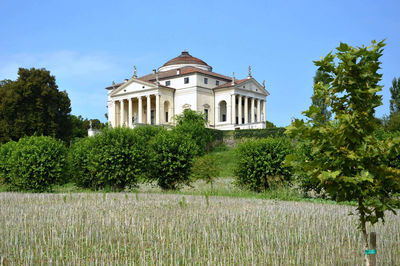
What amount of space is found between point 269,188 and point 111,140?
937 cm

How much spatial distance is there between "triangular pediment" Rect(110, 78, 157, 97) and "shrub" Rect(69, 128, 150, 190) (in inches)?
1654

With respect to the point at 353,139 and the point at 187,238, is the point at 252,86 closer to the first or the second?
the point at 187,238

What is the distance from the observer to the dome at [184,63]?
7406 cm

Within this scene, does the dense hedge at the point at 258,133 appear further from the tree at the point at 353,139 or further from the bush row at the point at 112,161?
the tree at the point at 353,139

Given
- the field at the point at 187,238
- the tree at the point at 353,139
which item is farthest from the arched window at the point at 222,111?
the tree at the point at 353,139

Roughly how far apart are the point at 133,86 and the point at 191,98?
11.0 meters

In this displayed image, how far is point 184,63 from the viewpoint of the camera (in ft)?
243

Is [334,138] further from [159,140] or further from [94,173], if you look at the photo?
[94,173]

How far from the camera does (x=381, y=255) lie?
23.0 ft

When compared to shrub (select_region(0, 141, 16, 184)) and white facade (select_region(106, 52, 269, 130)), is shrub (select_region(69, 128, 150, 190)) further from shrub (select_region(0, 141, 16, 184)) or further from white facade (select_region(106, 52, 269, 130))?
white facade (select_region(106, 52, 269, 130))

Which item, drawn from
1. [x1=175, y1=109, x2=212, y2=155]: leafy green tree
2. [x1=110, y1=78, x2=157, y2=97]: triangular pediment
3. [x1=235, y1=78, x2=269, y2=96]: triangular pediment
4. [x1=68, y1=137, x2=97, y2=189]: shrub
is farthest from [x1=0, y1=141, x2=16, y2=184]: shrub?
[x1=235, y1=78, x2=269, y2=96]: triangular pediment

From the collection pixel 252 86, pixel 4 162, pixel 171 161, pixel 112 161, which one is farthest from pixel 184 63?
pixel 112 161

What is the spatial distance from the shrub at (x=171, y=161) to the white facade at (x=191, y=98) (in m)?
38.1

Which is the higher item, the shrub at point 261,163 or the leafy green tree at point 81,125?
the leafy green tree at point 81,125
